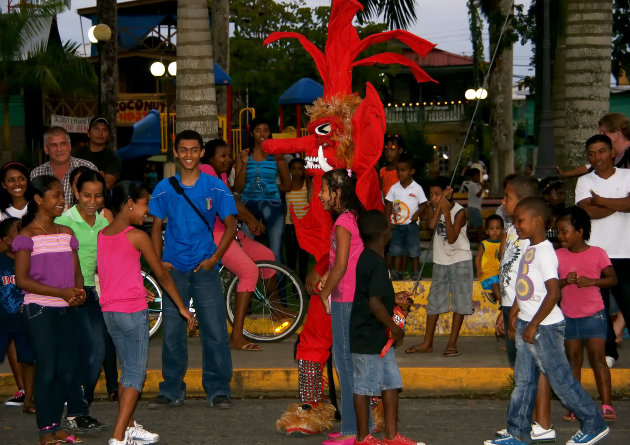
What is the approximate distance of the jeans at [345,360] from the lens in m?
5.72

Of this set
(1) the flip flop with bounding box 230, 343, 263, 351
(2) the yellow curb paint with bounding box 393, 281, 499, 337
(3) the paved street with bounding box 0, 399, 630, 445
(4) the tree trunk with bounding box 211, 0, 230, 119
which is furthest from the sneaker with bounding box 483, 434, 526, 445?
(4) the tree trunk with bounding box 211, 0, 230, 119

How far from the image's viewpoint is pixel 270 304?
8914mm

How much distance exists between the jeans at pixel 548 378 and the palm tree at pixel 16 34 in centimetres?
2746

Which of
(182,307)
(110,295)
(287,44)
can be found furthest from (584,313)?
(287,44)

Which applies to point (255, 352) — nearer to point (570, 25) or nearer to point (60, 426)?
point (60, 426)

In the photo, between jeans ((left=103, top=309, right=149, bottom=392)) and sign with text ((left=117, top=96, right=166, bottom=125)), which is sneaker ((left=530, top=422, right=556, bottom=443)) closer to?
jeans ((left=103, top=309, right=149, bottom=392))

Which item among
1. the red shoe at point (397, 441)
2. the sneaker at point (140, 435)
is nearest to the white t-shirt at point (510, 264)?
the red shoe at point (397, 441)

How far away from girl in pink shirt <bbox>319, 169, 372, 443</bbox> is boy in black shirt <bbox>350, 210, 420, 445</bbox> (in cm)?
18

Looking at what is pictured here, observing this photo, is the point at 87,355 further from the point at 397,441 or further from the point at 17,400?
the point at 397,441

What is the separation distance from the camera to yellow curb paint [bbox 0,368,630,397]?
24.5 feet

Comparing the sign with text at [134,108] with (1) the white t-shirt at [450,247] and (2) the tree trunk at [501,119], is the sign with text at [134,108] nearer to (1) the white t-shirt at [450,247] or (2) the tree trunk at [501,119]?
Answer: (2) the tree trunk at [501,119]

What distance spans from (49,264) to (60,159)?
6.64 ft

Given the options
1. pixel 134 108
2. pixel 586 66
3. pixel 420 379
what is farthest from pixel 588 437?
pixel 134 108

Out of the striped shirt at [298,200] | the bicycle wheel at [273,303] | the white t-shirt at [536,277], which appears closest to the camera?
the white t-shirt at [536,277]
